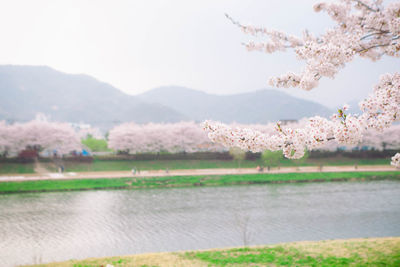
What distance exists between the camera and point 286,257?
10180 mm

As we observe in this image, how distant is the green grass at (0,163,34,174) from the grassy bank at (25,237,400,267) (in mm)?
33794

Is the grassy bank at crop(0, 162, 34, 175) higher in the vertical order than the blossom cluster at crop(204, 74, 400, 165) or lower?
lower

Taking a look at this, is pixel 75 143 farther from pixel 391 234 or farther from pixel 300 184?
pixel 391 234

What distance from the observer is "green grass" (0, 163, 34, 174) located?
39106mm

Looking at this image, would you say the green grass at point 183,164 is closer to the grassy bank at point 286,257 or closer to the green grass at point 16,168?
the green grass at point 16,168

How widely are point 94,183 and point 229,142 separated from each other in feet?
96.0

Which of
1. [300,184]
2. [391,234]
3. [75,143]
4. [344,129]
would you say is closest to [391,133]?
[300,184]

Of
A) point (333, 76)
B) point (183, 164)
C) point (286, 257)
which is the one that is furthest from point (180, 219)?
point (183, 164)

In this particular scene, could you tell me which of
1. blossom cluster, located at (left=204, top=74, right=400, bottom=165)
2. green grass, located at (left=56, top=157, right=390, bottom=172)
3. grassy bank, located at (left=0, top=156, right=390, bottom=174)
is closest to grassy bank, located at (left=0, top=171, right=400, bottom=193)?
grassy bank, located at (left=0, top=156, right=390, bottom=174)

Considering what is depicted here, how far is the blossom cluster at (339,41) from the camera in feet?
17.4

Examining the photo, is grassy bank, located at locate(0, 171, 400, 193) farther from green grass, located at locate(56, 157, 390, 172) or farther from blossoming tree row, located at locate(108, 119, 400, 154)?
blossoming tree row, located at locate(108, 119, 400, 154)

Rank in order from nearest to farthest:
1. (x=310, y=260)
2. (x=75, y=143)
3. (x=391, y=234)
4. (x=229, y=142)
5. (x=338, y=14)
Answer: (x=229, y=142), (x=338, y=14), (x=310, y=260), (x=391, y=234), (x=75, y=143)

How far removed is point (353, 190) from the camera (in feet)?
91.1

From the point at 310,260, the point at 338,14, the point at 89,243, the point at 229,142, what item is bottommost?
the point at 89,243
